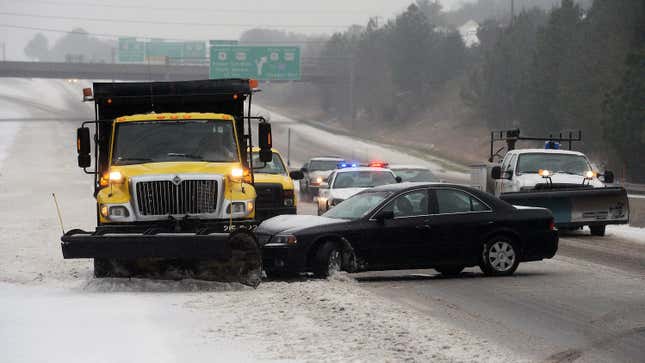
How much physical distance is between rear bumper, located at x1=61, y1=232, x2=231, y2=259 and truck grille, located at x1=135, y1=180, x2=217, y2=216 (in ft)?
3.30

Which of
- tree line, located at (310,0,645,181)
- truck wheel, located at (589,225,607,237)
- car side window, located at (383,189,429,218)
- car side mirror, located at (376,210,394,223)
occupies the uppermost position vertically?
tree line, located at (310,0,645,181)

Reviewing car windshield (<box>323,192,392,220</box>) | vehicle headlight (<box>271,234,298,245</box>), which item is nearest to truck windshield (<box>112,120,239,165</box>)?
vehicle headlight (<box>271,234,298,245</box>)

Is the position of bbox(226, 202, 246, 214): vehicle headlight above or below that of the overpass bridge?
below

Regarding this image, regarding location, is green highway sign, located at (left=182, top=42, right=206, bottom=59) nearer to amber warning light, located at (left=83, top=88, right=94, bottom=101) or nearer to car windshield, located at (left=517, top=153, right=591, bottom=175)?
car windshield, located at (left=517, top=153, right=591, bottom=175)

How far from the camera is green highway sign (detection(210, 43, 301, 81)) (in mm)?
86625

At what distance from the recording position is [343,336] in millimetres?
10594

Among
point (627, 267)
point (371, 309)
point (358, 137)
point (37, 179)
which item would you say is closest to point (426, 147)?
point (358, 137)

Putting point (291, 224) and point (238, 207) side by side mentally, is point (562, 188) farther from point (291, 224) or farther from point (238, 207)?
point (238, 207)

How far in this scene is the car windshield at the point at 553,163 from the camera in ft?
86.2

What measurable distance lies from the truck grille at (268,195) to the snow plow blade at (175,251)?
8357 millimetres

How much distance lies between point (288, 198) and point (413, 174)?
12.9 metres

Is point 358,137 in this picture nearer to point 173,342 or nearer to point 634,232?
point 634,232

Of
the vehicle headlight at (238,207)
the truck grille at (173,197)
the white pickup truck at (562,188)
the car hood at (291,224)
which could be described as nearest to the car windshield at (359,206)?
the car hood at (291,224)

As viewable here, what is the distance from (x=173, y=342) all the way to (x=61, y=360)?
1274mm
